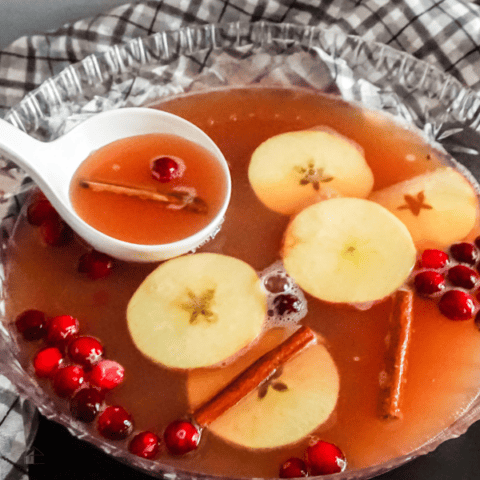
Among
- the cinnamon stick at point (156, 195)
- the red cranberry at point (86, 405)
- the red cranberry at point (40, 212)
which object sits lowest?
the red cranberry at point (86, 405)

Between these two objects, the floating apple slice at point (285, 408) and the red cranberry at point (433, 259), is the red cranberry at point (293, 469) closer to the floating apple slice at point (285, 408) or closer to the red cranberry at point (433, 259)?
the floating apple slice at point (285, 408)

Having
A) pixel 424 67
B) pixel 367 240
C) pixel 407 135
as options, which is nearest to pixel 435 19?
pixel 424 67

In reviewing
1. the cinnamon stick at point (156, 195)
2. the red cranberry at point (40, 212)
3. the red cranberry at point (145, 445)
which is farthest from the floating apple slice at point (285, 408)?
the red cranberry at point (40, 212)

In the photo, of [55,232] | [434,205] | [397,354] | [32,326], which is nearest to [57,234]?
[55,232]

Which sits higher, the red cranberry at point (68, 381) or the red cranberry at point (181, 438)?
the red cranberry at point (68, 381)

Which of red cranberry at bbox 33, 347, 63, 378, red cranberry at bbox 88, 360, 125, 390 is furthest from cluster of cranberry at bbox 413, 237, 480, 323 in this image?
red cranberry at bbox 33, 347, 63, 378

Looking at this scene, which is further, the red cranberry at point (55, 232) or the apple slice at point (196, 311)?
the red cranberry at point (55, 232)

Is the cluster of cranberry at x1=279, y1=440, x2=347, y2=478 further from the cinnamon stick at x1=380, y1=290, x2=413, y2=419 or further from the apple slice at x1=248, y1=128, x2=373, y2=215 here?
the apple slice at x1=248, y1=128, x2=373, y2=215
